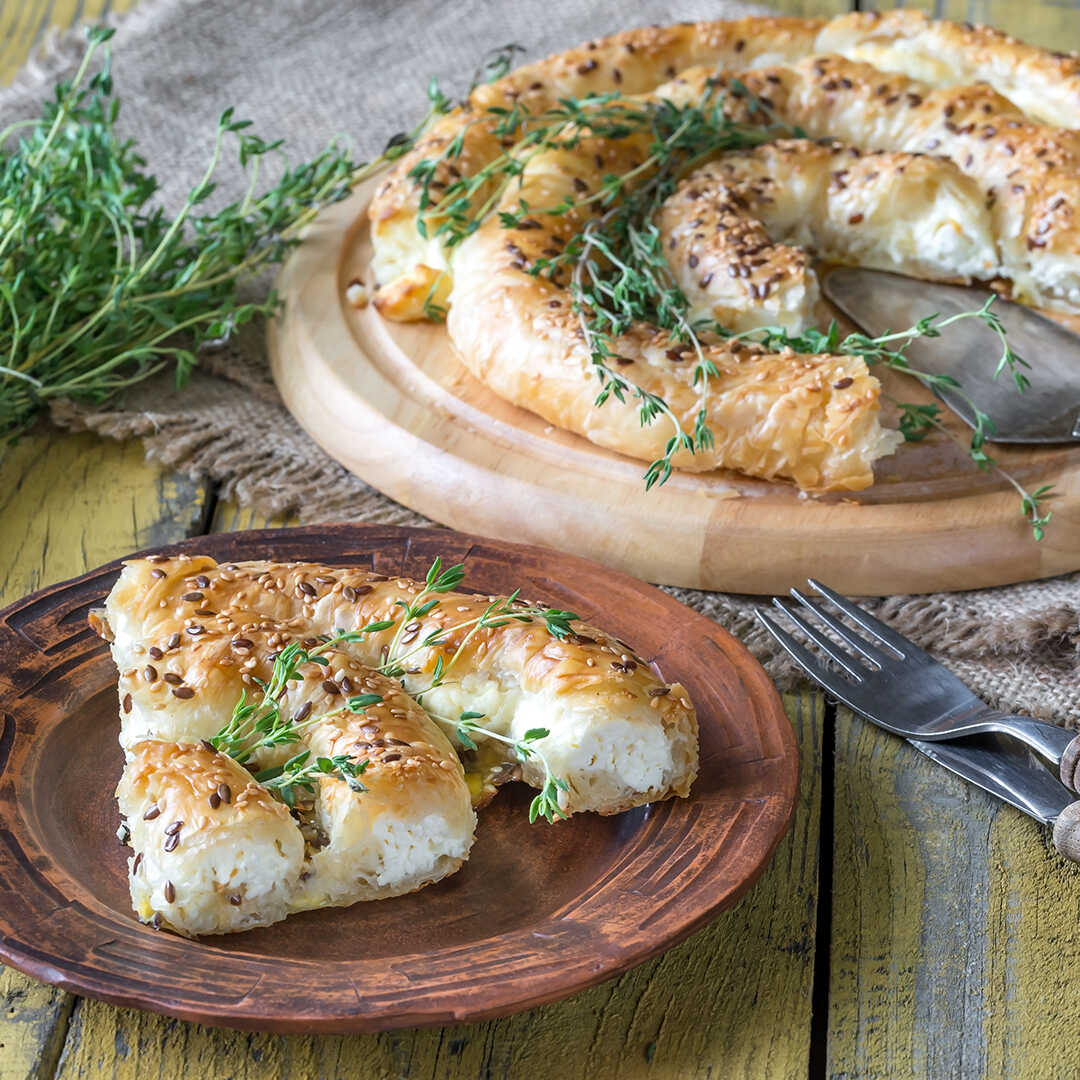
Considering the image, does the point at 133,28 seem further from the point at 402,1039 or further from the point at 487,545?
the point at 402,1039

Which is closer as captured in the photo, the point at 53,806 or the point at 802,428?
the point at 53,806

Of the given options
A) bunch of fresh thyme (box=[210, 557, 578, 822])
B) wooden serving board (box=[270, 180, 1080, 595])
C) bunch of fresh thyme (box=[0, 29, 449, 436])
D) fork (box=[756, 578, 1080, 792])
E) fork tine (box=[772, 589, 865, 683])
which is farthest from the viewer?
bunch of fresh thyme (box=[0, 29, 449, 436])

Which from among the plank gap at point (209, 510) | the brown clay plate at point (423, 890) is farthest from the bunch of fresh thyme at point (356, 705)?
the plank gap at point (209, 510)

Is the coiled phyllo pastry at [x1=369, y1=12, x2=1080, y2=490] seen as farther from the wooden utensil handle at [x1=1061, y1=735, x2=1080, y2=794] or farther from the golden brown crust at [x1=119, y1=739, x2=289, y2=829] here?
the golden brown crust at [x1=119, y1=739, x2=289, y2=829]

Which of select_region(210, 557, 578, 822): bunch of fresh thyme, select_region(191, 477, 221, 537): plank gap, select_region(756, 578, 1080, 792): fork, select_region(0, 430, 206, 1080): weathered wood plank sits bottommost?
select_region(756, 578, 1080, 792): fork

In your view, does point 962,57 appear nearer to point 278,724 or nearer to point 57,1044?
point 278,724

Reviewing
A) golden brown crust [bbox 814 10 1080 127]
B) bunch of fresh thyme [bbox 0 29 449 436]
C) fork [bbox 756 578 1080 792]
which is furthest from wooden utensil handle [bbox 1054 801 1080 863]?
golden brown crust [bbox 814 10 1080 127]

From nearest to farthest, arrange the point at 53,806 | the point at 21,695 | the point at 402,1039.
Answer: the point at 402,1039 < the point at 53,806 < the point at 21,695

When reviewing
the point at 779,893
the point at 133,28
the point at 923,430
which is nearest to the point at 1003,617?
the point at 923,430
